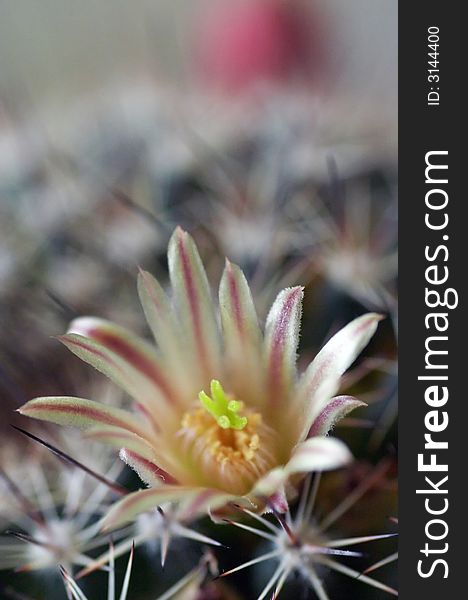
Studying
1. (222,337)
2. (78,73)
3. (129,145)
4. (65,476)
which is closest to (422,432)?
(222,337)

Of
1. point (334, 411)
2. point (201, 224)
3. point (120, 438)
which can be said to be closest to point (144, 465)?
point (120, 438)

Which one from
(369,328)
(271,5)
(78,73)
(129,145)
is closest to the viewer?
(369,328)

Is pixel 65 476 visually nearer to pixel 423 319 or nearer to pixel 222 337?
pixel 222 337

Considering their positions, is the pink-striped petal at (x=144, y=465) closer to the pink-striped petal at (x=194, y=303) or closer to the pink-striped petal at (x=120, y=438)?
the pink-striped petal at (x=120, y=438)

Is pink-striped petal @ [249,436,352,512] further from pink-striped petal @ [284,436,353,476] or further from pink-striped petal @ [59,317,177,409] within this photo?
pink-striped petal @ [59,317,177,409]

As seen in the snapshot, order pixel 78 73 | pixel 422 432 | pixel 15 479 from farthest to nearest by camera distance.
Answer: pixel 78 73 < pixel 15 479 < pixel 422 432

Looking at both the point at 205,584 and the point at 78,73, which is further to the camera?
the point at 78,73

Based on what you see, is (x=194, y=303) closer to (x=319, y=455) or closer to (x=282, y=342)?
(x=282, y=342)

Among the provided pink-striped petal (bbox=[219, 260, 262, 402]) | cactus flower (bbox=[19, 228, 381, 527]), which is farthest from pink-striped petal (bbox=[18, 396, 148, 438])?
pink-striped petal (bbox=[219, 260, 262, 402])
